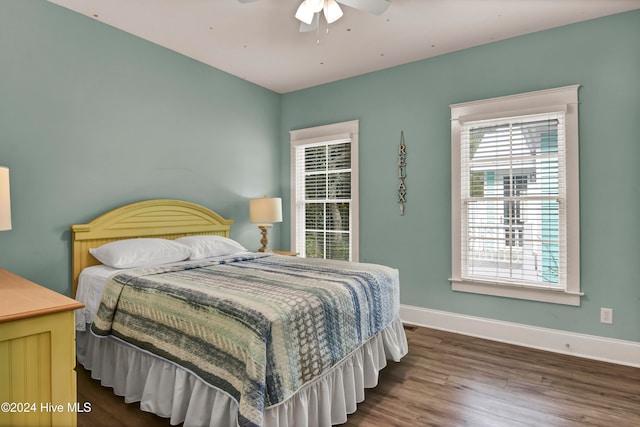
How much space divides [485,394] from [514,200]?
Result: 5.51 feet

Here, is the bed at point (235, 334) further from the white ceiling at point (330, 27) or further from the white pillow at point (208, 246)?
the white ceiling at point (330, 27)

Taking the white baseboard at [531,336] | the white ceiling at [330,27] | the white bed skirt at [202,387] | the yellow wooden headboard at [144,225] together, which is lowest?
the white baseboard at [531,336]

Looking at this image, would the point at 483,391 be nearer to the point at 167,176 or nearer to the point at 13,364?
the point at 13,364

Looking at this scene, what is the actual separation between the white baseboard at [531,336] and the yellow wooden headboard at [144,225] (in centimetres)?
224

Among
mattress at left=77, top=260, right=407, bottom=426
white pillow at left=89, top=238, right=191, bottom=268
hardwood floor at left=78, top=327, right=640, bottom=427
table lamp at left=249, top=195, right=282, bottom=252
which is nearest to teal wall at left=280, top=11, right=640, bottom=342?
hardwood floor at left=78, top=327, right=640, bottom=427

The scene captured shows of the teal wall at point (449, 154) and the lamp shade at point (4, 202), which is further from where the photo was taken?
the teal wall at point (449, 154)

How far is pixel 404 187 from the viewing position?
372 cm

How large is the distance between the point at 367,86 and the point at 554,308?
2815 millimetres

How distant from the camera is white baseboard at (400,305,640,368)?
275cm

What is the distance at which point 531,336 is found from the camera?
10.1ft

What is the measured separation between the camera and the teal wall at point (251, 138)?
256 centimetres

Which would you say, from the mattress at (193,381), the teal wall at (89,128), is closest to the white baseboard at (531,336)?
the mattress at (193,381)

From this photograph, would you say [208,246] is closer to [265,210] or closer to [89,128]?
[265,210]

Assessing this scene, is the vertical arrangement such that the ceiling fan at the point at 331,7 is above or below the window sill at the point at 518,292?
above
